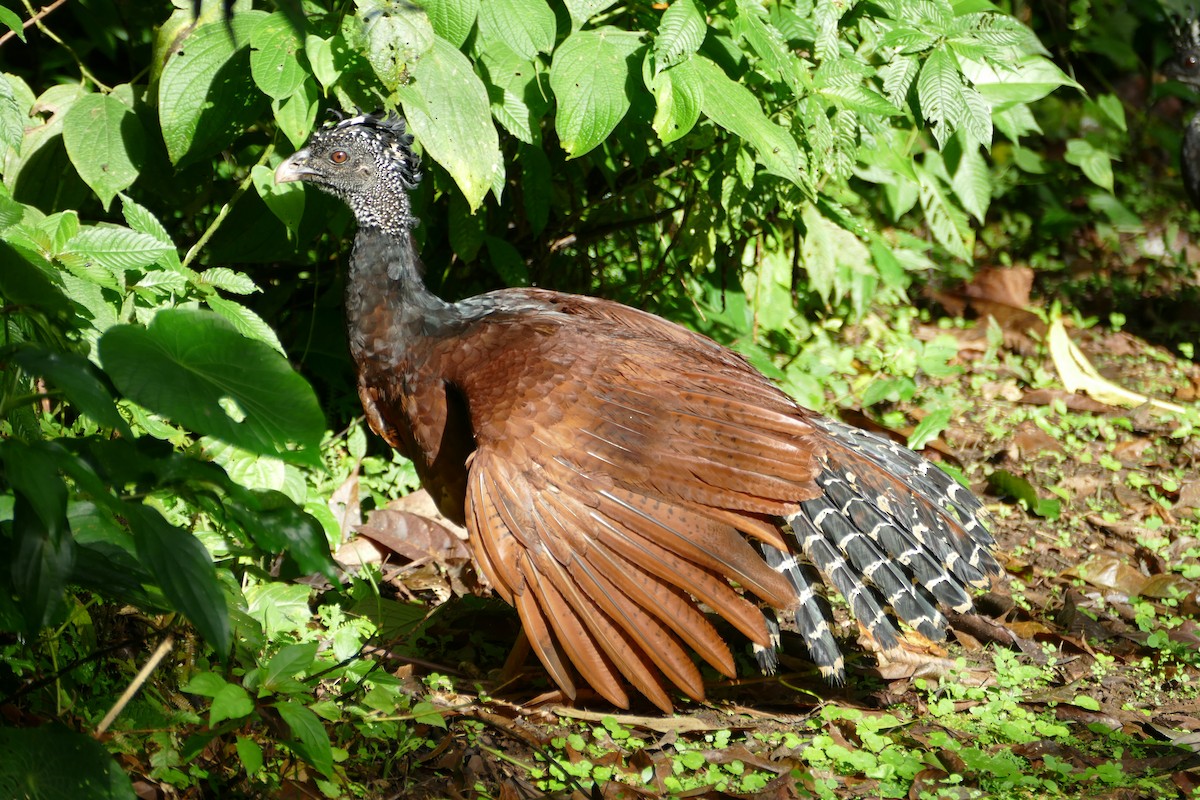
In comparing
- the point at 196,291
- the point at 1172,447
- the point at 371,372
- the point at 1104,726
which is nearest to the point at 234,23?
the point at 196,291

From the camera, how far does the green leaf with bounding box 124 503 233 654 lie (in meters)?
1.91

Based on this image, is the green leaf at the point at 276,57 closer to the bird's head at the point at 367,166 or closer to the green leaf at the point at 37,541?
the bird's head at the point at 367,166

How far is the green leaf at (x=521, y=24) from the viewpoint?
11.4 ft

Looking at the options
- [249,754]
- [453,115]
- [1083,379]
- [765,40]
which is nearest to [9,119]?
[453,115]

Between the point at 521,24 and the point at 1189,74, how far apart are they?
5.75 metres

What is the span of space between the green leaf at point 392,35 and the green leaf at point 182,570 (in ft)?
5.66

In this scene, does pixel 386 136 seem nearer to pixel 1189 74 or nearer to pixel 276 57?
pixel 276 57

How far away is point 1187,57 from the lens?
7445 mm

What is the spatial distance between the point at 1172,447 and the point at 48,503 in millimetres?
5183

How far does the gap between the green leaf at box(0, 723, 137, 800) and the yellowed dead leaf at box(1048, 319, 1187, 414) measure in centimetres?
516

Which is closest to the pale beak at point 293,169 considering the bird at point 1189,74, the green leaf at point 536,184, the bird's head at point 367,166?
the bird's head at point 367,166

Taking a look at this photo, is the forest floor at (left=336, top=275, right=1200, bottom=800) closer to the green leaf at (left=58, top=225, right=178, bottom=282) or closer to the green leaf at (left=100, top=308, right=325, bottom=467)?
the green leaf at (left=100, top=308, right=325, bottom=467)

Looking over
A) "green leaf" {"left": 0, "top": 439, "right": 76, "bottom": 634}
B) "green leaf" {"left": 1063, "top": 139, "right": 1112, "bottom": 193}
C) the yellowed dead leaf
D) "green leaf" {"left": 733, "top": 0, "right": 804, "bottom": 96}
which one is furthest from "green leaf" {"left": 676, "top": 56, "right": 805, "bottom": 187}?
"green leaf" {"left": 1063, "top": 139, "right": 1112, "bottom": 193}

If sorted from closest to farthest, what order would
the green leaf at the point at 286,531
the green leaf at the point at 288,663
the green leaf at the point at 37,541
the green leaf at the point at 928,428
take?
the green leaf at the point at 37,541, the green leaf at the point at 286,531, the green leaf at the point at 288,663, the green leaf at the point at 928,428
